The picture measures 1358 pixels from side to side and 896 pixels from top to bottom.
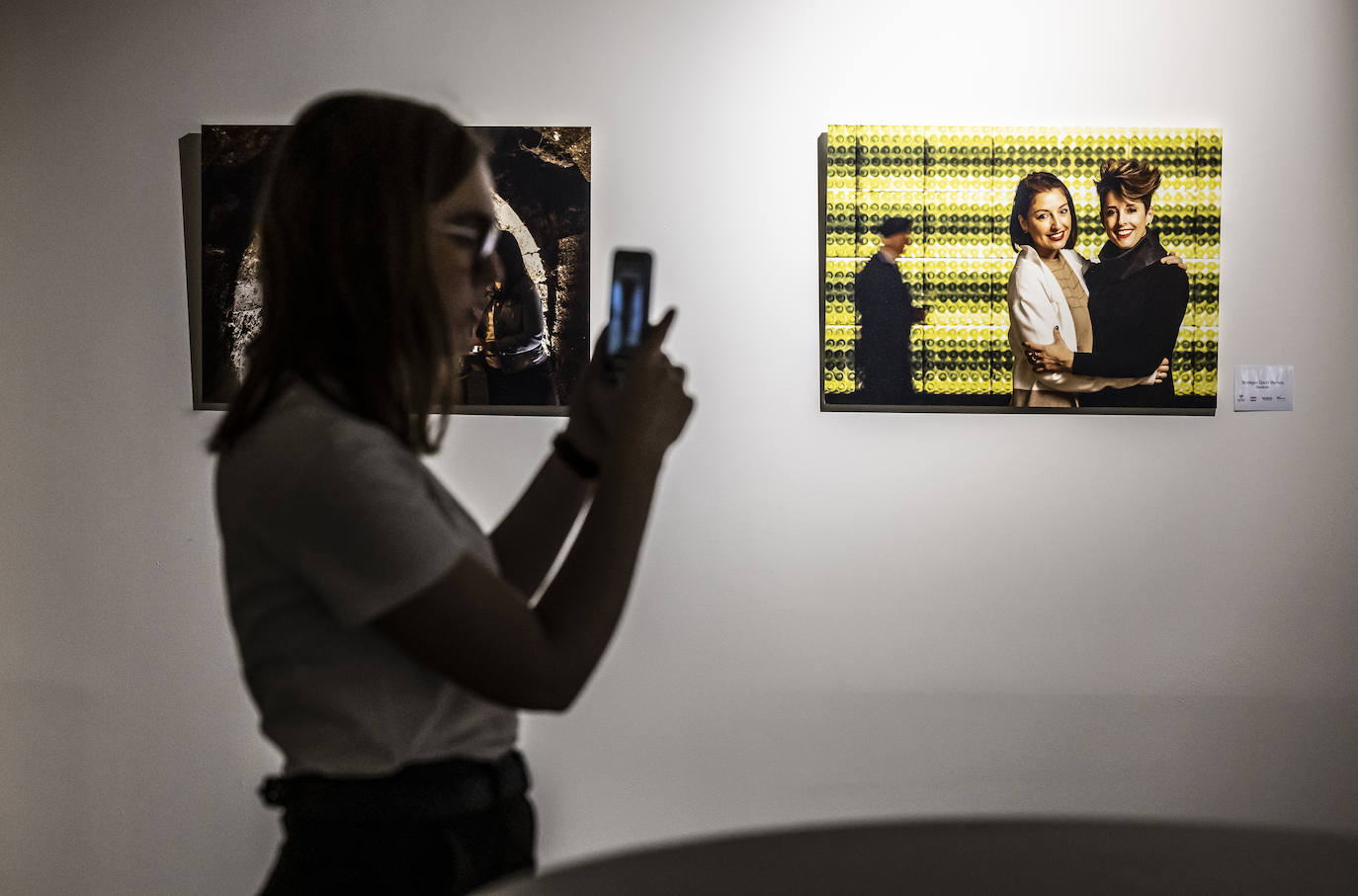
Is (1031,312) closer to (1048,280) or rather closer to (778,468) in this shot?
(1048,280)

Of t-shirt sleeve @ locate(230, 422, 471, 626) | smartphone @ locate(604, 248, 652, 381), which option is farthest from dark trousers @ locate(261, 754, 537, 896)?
smartphone @ locate(604, 248, 652, 381)

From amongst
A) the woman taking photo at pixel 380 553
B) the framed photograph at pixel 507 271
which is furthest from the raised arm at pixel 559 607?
the framed photograph at pixel 507 271

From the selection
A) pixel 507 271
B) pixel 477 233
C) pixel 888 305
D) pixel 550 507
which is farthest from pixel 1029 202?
pixel 477 233

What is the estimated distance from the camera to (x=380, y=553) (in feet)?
2.48

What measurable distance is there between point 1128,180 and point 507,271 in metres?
1.38

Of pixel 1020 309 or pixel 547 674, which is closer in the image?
pixel 547 674

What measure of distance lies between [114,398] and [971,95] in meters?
2.04

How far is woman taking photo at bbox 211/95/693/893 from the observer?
77cm

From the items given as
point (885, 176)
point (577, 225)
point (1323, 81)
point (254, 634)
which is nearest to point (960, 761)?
point (885, 176)

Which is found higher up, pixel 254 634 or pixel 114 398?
pixel 114 398

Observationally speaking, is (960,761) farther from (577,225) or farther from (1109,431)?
(577,225)

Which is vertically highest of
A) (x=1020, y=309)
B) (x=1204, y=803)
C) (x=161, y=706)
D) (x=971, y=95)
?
(x=971, y=95)

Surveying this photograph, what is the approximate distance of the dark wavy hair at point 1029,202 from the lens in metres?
2.31

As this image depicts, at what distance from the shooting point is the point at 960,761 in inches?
92.8
